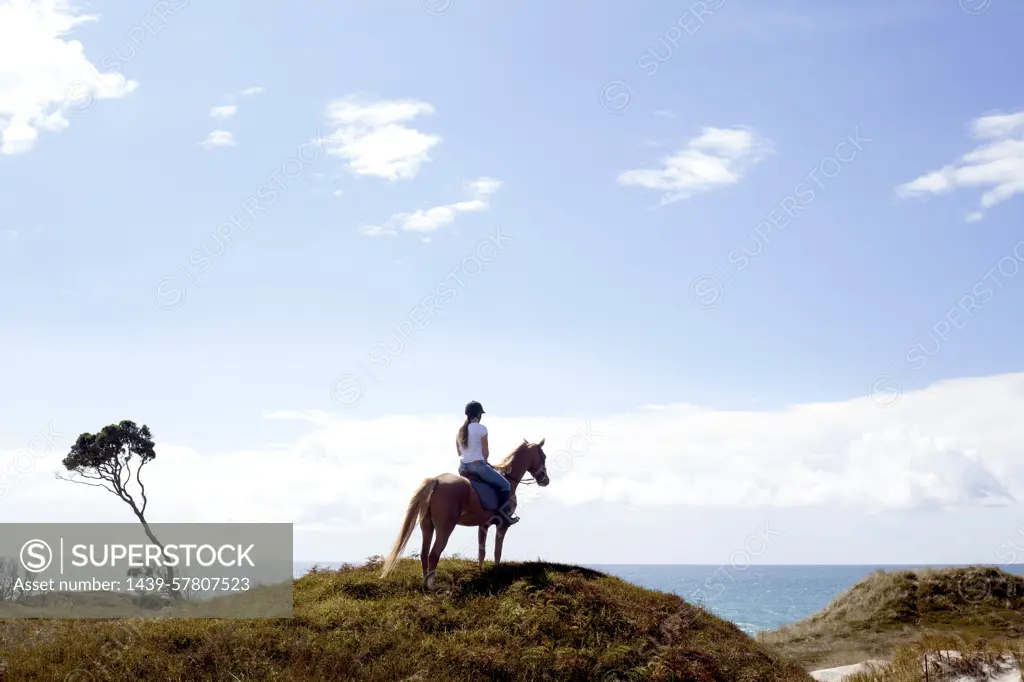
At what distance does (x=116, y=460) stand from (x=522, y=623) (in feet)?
103

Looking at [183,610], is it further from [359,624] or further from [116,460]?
[116,460]

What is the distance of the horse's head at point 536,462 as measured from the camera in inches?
763

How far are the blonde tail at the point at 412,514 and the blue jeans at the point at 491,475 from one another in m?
0.97

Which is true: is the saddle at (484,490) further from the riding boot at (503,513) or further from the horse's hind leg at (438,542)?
the horse's hind leg at (438,542)

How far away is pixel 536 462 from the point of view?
19453 mm

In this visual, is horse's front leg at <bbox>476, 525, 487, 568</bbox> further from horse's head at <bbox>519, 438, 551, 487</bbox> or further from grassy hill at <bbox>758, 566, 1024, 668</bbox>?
grassy hill at <bbox>758, 566, 1024, 668</bbox>

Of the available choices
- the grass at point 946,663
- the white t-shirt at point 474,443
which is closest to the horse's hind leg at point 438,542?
the white t-shirt at point 474,443

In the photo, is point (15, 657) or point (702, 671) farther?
point (702, 671)

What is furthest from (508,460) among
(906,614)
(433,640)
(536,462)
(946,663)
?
(906,614)

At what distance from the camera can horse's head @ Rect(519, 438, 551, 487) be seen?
19.4m

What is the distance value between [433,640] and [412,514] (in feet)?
9.50

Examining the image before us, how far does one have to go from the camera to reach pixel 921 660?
61.0 ft

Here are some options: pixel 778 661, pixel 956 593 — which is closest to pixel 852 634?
pixel 956 593

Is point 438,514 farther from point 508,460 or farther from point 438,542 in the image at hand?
point 508,460
